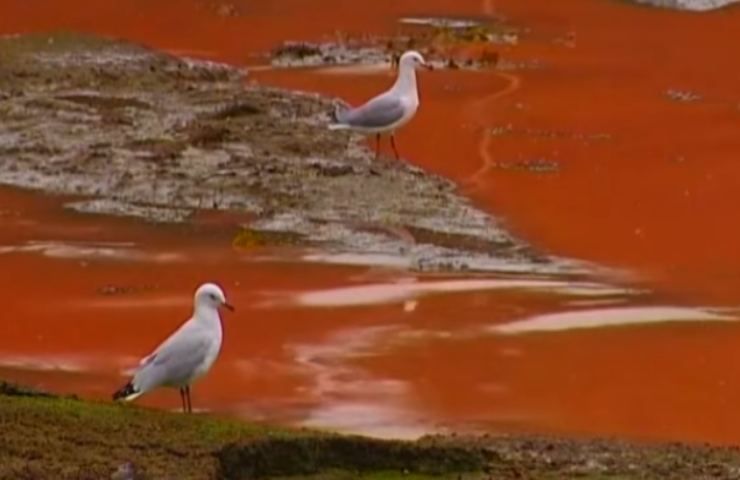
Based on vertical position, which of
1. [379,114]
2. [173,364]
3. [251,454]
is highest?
[379,114]

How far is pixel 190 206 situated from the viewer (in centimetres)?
1568

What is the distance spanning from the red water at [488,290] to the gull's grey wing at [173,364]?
2.84 feet

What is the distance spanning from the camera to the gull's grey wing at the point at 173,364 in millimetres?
9375

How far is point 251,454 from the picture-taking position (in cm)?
723

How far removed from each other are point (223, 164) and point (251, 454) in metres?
9.82

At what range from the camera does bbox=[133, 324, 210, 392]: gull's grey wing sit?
9375mm

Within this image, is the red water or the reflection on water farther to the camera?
the reflection on water

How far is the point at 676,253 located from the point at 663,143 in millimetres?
4115

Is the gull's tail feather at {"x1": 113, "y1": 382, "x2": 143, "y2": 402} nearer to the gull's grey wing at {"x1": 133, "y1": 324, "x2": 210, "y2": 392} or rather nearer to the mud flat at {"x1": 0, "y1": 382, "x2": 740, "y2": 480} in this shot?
the gull's grey wing at {"x1": 133, "y1": 324, "x2": 210, "y2": 392}

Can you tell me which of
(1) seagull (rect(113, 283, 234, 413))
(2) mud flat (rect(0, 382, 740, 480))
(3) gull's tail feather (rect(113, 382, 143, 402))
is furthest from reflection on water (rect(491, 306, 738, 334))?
(2) mud flat (rect(0, 382, 740, 480))

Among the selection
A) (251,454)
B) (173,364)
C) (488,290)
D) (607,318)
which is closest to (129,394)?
(173,364)

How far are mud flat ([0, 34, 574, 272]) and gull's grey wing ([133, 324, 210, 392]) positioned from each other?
4.41 meters

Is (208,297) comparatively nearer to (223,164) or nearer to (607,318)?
(607,318)

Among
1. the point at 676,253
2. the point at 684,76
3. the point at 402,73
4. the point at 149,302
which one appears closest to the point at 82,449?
the point at 149,302
